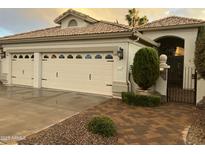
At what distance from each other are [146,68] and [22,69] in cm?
911

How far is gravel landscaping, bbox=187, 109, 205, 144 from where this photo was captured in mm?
4926

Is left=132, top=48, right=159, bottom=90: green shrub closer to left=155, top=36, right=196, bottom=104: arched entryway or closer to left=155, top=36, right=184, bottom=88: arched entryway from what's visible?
left=155, top=36, right=196, bottom=104: arched entryway

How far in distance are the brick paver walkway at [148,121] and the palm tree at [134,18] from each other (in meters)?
25.8

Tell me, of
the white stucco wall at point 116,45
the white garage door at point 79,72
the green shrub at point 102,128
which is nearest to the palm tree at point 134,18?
the white stucco wall at point 116,45

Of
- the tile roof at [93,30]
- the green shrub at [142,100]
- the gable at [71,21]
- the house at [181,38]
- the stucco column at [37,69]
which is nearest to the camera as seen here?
the green shrub at [142,100]

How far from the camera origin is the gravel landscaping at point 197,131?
4926mm

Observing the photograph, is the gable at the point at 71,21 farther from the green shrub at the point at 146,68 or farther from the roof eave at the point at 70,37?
the green shrub at the point at 146,68

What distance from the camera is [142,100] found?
8.68 meters

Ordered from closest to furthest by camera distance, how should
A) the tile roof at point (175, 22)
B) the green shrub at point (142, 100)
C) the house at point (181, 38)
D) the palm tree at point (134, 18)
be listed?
the green shrub at point (142, 100) → the house at point (181, 38) → the tile roof at point (175, 22) → the palm tree at point (134, 18)

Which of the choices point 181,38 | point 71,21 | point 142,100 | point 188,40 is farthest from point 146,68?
point 71,21

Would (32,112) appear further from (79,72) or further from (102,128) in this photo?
(79,72)

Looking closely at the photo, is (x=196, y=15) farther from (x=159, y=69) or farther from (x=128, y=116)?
(x=128, y=116)

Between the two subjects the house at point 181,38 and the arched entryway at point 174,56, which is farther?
the arched entryway at point 174,56

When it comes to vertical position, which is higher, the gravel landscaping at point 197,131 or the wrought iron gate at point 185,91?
the wrought iron gate at point 185,91
